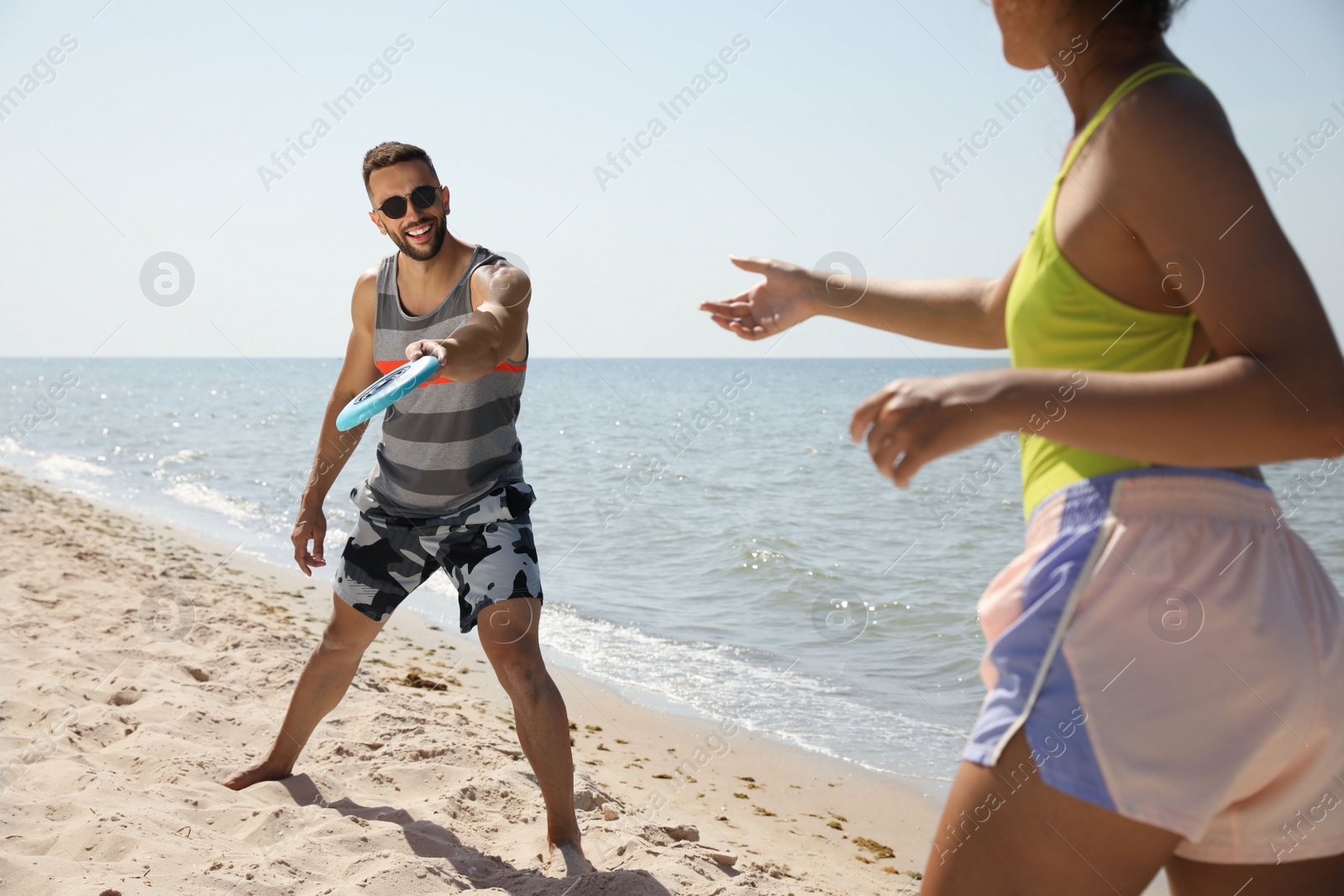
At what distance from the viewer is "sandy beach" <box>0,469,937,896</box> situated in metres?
2.97

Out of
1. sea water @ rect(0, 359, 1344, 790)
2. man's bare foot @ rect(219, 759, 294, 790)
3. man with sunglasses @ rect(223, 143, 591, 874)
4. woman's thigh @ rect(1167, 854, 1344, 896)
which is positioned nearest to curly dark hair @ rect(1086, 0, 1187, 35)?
sea water @ rect(0, 359, 1344, 790)

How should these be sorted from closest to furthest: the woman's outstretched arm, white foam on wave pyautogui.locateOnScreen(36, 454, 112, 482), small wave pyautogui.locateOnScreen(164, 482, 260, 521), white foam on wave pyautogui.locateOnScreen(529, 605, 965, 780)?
1. the woman's outstretched arm
2. white foam on wave pyautogui.locateOnScreen(529, 605, 965, 780)
3. small wave pyautogui.locateOnScreen(164, 482, 260, 521)
4. white foam on wave pyautogui.locateOnScreen(36, 454, 112, 482)

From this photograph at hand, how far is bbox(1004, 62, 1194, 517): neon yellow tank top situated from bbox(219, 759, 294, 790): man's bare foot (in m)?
3.20

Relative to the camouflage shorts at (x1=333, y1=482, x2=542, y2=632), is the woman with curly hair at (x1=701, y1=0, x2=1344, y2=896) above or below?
above

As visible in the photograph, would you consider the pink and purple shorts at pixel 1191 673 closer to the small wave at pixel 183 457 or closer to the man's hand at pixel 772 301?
the man's hand at pixel 772 301

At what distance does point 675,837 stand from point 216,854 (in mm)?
1546

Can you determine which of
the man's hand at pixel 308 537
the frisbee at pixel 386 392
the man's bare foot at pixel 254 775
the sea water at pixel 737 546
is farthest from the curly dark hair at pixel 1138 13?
the man's bare foot at pixel 254 775

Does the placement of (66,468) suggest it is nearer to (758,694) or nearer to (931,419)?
(758,694)

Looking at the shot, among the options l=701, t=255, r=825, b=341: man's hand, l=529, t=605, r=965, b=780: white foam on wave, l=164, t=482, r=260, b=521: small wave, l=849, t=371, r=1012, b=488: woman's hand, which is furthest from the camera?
l=164, t=482, r=260, b=521: small wave

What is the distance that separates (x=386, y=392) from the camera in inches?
85.7

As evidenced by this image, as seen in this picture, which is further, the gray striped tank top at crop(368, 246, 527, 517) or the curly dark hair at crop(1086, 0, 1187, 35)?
the gray striped tank top at crop(368, 246, 527, 517)

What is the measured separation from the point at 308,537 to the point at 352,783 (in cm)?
96

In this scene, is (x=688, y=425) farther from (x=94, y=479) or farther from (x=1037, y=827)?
(x=1037, y=827)

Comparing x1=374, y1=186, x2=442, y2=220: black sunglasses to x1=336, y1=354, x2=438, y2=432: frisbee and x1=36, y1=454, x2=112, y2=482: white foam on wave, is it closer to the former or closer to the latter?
x1=336, y1=354, x2=438, y2=432: frisbee
